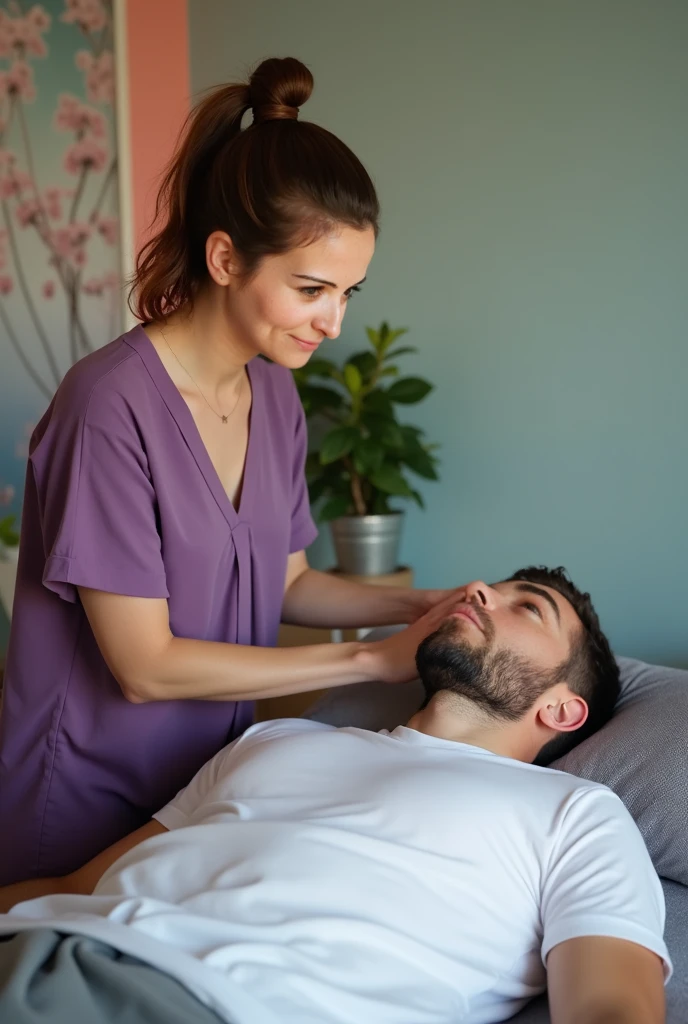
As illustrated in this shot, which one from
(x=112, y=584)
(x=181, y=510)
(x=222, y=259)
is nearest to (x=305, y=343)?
(x=222, y=259)

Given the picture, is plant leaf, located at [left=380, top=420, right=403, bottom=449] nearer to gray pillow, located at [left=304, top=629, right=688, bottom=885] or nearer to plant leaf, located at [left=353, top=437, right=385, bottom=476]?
plant leaf, located at [left=353, top=437, right=385, bottom=476]

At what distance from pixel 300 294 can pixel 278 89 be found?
0.29 metres

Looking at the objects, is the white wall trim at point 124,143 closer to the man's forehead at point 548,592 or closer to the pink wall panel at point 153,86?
the pink wall panel at point 153,86

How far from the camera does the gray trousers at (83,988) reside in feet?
3.19

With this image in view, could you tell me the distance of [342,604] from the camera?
176 cm

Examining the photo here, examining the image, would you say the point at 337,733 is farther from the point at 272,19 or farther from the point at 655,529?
the point at 272,19

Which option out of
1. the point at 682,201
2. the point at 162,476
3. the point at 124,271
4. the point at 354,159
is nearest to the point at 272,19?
the point at 124,271

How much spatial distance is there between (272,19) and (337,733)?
2246 millimetres

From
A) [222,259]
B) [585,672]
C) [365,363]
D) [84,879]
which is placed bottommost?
[84,879]

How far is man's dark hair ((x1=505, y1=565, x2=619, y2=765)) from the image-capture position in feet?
5.09

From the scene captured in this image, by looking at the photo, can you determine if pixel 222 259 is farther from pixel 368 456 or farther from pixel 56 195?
pixel 56 195

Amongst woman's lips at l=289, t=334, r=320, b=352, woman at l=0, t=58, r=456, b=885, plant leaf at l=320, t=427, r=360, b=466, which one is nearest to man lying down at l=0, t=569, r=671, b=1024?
woman at l=0, t=58, r=456, b=885

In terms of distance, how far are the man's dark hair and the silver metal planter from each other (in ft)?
3.13

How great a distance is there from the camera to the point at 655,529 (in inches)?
93.3
